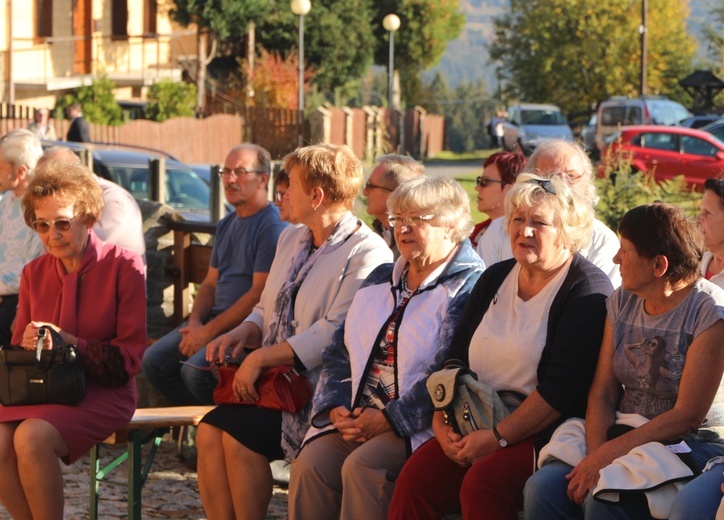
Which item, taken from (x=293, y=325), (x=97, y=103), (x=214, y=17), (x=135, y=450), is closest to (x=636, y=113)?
(x=214, y=17)

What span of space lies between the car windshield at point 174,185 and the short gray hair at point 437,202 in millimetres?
7815

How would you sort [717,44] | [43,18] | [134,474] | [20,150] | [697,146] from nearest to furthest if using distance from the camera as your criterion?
[134,474]
[20,150]
[697,146]
[43,18]
[717,44]

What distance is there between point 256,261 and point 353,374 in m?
1.71

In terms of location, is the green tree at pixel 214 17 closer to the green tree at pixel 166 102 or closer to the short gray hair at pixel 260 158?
the green tree at pixel 166 102

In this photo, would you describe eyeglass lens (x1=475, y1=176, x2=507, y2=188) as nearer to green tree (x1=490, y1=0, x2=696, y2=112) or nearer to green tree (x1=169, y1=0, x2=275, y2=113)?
green tree (x1=169, y1=0, x2=275, y2=113)

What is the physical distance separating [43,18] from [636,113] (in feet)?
54.8

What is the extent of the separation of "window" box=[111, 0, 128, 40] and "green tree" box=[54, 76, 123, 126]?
507 cm

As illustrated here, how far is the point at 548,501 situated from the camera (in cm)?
372

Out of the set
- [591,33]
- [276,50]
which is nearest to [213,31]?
[276,50]

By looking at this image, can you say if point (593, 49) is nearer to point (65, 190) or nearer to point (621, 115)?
point (621, 115)

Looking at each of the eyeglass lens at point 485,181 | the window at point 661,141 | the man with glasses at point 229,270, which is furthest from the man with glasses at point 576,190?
the window at point 661,141

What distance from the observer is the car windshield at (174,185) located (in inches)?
484

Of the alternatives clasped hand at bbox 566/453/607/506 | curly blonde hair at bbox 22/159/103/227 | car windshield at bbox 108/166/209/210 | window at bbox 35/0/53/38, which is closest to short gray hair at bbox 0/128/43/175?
curly blonde hair at bbox 22/159/103/227

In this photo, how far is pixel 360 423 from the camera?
4.41m
